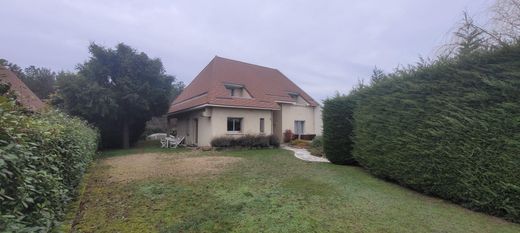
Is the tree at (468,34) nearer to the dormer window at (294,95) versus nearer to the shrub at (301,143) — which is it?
the shrub at (301,143)

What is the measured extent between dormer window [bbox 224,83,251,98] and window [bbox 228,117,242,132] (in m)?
1.98

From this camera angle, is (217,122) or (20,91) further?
(217,122)

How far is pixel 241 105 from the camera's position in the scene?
1934cm

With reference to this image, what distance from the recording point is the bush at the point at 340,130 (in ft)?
37.3

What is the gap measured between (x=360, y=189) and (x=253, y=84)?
15.9 m

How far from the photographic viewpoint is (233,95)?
21.1m

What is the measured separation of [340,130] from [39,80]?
3263 centimetres

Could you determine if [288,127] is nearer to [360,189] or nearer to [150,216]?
[360,189]

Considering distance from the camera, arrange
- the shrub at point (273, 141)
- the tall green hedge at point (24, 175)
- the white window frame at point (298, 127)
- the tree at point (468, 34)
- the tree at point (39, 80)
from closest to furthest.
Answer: the tall green hedge at point (24, 175)
the tree at point (468, 34)
the shrub at point (273, 141)
the white window frame at point (298, 127)
the tree at point (39, 80)

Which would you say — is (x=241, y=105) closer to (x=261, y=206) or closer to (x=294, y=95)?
(x=294, y=95)

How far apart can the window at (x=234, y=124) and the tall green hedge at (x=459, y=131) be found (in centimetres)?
1206

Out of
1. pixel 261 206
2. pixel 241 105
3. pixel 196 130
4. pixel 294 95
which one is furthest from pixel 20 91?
pixel 294 95

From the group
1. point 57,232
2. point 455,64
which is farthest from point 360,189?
point 57,232

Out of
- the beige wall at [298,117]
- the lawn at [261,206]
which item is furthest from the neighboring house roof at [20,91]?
the beige wall at [298,117]
